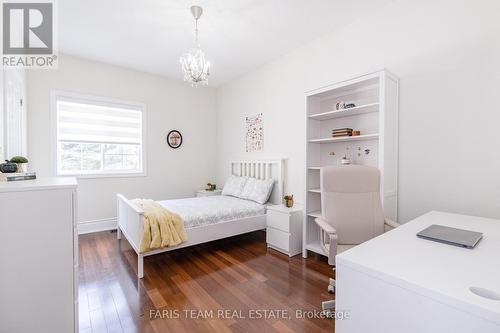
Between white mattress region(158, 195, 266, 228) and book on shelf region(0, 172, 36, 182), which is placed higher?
book on shelf region(0, 172, 36, 182)

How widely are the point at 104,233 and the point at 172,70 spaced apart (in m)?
2.91

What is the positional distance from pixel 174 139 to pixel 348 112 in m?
3.18

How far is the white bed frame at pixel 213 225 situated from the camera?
240cm

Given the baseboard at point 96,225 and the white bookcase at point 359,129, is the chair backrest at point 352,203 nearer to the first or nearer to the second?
the white bookcase at point 359,129

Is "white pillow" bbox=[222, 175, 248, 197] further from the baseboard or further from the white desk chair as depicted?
the white desk chair

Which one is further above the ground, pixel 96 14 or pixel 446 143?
pixel 96 14

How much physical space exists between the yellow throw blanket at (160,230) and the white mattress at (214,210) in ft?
0.47

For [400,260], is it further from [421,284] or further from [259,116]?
[259,116]

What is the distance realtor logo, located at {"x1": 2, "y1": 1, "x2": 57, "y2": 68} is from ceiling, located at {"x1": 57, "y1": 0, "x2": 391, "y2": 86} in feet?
0.45

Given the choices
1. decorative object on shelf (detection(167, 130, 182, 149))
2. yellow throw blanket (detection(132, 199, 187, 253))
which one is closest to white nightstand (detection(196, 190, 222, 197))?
decorative object on shelf (detection(167, 130, 182, 149))

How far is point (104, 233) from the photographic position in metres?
3.70

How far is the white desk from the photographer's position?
0.69 m

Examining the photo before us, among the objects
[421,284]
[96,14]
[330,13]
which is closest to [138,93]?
[96,14]

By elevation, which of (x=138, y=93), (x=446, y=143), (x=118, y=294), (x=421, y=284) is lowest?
(x=118, y=294)
